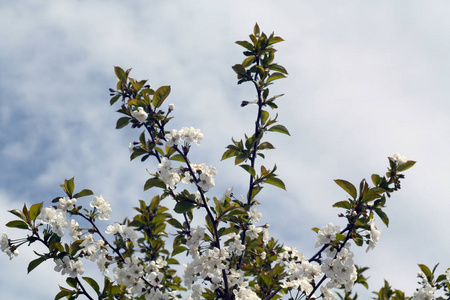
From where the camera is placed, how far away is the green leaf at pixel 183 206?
13.3 ft

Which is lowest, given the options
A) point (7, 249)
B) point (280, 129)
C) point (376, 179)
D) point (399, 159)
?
point (7, 249)

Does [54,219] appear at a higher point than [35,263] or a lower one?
higher

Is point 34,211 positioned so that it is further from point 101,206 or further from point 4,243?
point 101,206

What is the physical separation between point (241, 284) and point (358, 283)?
2461 mm

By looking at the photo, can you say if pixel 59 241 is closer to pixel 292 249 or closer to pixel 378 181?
pixel 292 249

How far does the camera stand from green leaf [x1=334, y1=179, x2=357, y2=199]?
154 inches

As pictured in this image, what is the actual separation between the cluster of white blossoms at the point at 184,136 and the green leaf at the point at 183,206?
0.56 m

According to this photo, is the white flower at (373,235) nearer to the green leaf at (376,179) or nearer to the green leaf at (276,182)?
the green leaf at (376,179)

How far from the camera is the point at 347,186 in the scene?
3926 millimetres

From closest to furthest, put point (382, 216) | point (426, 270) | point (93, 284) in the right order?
point (382, 216)
point (93, 284)
point (426, 270)

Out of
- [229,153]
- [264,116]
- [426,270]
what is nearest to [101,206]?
[229,153]

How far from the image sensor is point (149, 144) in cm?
427

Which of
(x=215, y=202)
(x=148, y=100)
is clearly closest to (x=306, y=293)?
(x=215, y=202)

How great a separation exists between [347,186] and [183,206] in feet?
4.97
